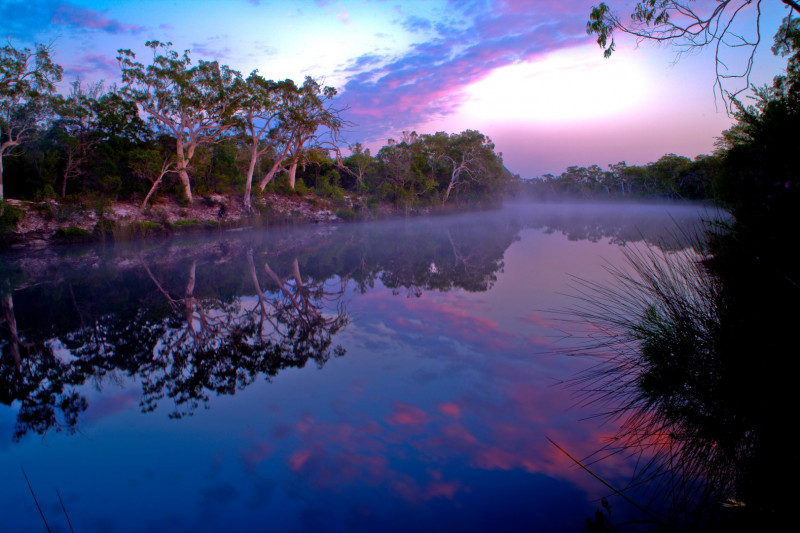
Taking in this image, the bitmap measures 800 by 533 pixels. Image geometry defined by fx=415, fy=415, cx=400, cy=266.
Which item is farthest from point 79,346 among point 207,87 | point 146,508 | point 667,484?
point 207,87

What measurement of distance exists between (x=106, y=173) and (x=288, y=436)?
21.4 meters

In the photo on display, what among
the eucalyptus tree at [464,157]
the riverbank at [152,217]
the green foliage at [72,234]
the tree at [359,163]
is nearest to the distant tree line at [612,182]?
the eucalyptus tree at [464,157]

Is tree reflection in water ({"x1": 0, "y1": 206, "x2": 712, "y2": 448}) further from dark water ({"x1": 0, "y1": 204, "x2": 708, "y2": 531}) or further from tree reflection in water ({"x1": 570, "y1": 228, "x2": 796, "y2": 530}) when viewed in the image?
tree reflection in water ({"x1": 570, "y1": 228, "x2": 796, "y2": 530})

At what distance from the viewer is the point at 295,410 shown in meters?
3.91

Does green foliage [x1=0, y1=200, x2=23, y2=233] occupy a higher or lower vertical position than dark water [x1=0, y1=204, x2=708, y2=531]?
higher

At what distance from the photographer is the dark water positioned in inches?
108

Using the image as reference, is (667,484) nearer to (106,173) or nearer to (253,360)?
(253,360)

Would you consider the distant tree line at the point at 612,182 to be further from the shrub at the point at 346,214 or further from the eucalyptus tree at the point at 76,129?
the eucalyptus tree at the point at 76,129

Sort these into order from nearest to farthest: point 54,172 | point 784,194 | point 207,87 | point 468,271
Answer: point 784,194, point 468,271, point 54,172, point 207,87

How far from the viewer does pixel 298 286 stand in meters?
9.13

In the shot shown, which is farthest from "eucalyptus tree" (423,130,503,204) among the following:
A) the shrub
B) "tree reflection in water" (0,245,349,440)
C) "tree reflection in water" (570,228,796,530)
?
"tree reflection in water" (570,228,796,530)

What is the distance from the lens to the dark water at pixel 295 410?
9.03 feet

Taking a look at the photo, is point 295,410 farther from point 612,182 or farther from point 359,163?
point 612,182

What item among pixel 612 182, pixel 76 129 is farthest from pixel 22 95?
pixel 612 182
